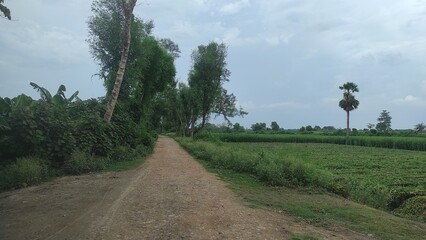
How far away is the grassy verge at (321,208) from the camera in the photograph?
649 centimetres

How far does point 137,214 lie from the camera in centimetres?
655

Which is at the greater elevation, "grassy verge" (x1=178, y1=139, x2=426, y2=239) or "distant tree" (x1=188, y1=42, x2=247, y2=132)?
"distant tree" (x1=188, y1=42, x2=247, y2=132)

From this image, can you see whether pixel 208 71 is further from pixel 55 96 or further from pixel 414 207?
pixel 414 207

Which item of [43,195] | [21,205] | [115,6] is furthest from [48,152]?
[115,6]

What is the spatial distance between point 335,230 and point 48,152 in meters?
9.44

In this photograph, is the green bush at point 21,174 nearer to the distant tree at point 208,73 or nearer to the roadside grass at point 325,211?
the roadside grass at point 325,211

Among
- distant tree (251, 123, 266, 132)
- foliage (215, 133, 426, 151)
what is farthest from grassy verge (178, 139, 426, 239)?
distant tree (251, 123, 266, 132)

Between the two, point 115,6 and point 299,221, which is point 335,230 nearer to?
point 299,221

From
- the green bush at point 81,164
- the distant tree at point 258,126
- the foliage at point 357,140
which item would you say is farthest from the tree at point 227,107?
the green bush at point 81,164

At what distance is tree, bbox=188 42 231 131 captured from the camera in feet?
128

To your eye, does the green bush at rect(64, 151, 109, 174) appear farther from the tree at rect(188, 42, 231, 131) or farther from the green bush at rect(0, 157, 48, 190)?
the tree at rect(188, 42, 231, 131)

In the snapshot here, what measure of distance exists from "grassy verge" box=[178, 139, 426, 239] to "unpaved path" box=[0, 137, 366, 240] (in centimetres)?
48

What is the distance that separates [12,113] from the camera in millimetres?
11031

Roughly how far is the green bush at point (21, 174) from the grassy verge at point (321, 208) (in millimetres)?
5648
